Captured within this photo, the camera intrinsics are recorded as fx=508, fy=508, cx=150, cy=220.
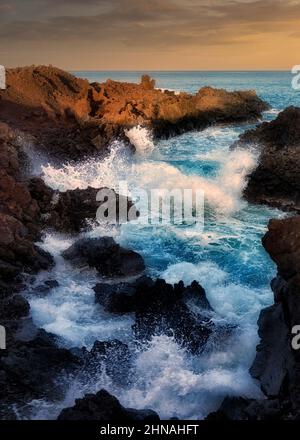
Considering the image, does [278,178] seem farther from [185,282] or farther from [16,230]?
[16,230]

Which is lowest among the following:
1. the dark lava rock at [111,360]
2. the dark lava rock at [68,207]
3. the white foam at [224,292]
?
the dark lava rock at [111,360]

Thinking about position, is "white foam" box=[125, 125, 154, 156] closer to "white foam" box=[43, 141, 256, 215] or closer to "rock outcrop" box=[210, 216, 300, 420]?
"white foam" box=[43, 141, 256, 215]

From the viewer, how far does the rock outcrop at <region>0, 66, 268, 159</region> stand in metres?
23.8

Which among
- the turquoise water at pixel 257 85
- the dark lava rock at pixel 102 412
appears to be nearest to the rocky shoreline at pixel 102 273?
the dark lava rock at pixel 102 412

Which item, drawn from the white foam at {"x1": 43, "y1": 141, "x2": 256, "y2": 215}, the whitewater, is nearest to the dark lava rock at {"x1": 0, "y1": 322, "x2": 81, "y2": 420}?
the whitewater

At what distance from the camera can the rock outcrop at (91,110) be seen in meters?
23.8

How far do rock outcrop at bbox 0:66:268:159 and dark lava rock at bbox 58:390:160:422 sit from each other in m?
15.6

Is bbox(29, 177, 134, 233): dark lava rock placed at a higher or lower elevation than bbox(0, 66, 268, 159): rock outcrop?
lower

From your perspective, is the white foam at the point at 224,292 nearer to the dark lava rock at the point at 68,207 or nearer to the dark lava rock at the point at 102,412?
the dark lava rock at the point at 68,207

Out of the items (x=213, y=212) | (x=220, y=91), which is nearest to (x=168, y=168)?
(x=213, y=212)

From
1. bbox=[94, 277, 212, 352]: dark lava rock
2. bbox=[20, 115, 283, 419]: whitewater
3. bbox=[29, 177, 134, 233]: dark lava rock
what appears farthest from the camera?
bbox=[29, 177, 134, 233]: dark lava rock

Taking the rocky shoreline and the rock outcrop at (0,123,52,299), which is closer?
the rocky shoreline

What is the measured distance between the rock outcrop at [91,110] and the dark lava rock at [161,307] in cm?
1188

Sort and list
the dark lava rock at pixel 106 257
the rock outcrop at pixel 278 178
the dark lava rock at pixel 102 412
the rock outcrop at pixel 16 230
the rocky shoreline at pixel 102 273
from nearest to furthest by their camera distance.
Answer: the dark lava rock at pixel 102 412
the rocky shoreline at pixel 102 273
the rock outcrop at pixel 16 230
the dark lava rock at pixel 106 257
the rock outcrop at pixel 278 178
